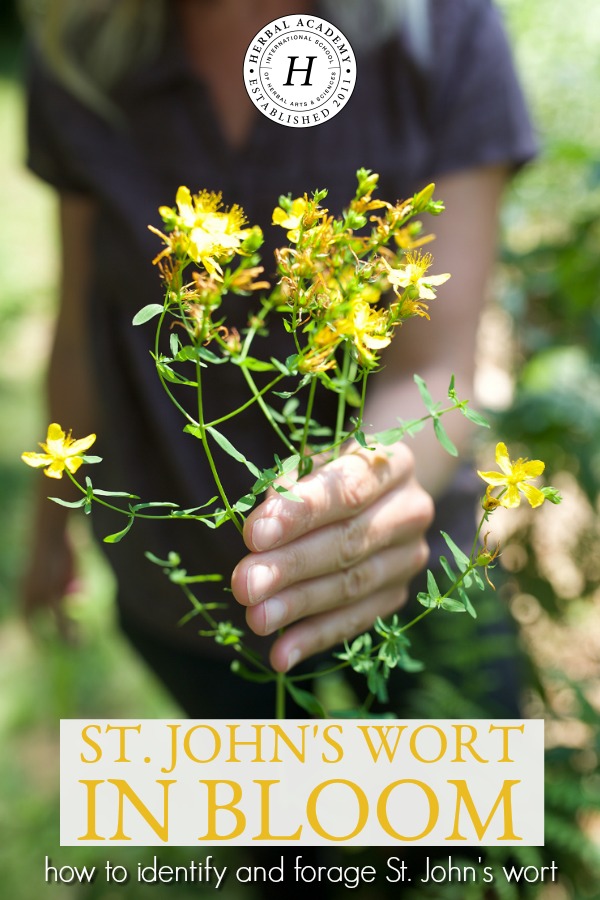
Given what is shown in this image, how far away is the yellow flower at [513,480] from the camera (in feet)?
1.06

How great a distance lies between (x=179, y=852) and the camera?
49 centimetres

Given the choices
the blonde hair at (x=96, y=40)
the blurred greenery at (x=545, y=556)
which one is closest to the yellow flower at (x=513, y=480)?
the blurred greenery at (x=545, y=556)

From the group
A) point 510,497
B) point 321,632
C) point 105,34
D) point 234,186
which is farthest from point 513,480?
point 105,34

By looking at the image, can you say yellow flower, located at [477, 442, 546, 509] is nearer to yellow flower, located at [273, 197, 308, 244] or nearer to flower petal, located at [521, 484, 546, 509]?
flower petal, located at [521, 484, 546, 509]

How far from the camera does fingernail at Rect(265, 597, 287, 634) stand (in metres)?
0.35

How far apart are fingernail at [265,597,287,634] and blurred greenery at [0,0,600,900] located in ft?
0.65

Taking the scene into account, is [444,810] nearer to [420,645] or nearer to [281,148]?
[420,645]

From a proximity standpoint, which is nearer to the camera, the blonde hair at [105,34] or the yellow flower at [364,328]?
the yellow flower at [364,328]

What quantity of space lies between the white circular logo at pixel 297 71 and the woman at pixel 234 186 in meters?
0.07

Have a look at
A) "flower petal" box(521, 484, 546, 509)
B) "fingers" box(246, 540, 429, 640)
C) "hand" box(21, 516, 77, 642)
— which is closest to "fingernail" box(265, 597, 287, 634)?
"fingers" box(246, 540, 429, 640)

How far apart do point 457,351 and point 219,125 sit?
0.23m

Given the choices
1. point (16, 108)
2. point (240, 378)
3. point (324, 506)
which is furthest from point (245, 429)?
point (16, 108)

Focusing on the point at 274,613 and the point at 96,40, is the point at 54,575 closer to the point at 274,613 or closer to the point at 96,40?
the point at 96,40

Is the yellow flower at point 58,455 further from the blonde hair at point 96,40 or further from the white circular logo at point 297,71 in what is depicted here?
the blonde hair at point 96,40
